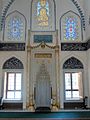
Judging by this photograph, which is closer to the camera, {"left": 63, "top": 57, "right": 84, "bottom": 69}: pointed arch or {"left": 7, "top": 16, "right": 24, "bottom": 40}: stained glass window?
{"left": 63, "top": 57, "right": 84, "bottom": 69}: pointed arch

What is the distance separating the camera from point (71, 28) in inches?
409

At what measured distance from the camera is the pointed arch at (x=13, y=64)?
9.80 meters

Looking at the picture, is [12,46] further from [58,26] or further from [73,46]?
[73,46]

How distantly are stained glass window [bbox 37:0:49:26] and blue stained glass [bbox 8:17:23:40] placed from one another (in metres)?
1.03

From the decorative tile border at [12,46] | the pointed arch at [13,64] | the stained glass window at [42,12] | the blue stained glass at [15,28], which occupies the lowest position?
the pointed arch at [13,64]

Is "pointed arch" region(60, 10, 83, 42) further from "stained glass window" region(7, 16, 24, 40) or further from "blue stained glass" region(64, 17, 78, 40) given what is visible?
"stained glass window" region(7, 16, 24, 40)

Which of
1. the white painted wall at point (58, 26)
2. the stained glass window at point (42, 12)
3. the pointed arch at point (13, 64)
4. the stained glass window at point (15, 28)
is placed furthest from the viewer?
the stained glass window at point (42, 12)

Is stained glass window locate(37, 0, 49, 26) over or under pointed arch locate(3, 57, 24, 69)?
over

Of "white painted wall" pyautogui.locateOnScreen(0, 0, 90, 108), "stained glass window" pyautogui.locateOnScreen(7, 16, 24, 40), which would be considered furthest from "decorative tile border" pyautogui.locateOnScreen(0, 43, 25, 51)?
"stained glass window" pyautogui.locateOnScreen(7, 16, 24, 40)

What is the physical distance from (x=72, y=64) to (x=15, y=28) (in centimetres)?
348

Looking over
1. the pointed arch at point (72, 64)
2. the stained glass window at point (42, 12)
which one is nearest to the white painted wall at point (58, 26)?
the pointed arch at point (72, 64)

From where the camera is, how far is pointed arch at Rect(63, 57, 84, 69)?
9859 millimetres

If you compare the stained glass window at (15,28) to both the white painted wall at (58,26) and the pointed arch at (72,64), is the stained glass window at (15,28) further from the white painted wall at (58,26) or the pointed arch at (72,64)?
the pointed arch at (72,64)

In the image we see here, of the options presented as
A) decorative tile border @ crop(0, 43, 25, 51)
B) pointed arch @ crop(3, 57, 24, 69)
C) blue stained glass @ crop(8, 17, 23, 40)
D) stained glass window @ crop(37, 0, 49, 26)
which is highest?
stained glass window @ crop(37, 0, 49, 26)
